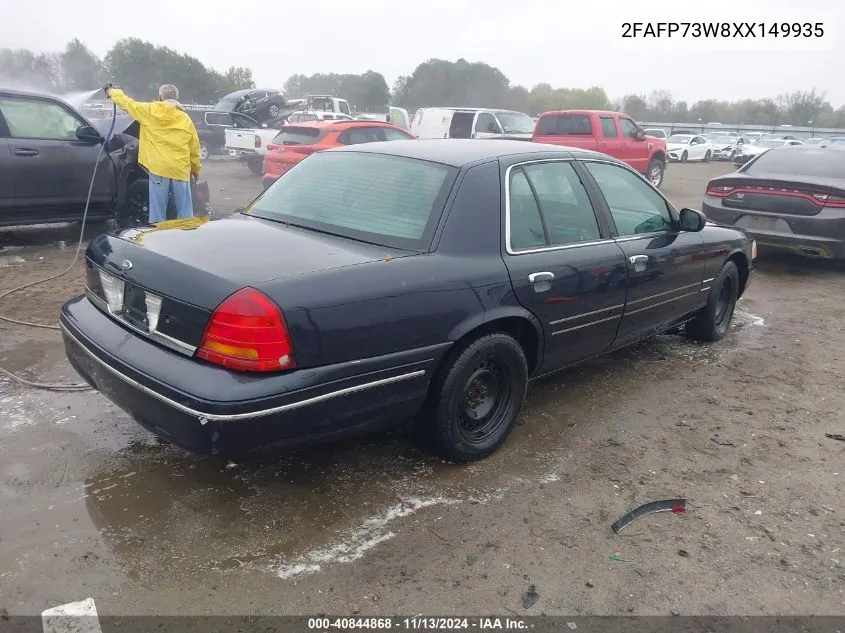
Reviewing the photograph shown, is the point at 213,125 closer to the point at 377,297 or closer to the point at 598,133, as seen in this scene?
the point at 598,133

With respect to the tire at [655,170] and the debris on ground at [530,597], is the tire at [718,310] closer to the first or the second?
the debris on ground at [530,597]

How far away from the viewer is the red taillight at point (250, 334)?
2.50 meters

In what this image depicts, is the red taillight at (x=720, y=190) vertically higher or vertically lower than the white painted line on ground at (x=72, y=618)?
higher

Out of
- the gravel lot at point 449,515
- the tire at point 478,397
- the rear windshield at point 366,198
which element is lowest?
the gravel lot at point 449,515

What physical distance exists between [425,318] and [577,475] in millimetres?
1168

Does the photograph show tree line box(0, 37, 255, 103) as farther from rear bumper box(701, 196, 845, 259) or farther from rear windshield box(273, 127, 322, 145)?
rear bumper box(701, 196, 845, 259)

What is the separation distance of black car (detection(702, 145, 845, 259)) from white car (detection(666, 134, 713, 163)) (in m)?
20.9

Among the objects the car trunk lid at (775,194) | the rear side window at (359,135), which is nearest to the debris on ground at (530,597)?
the car trunk lid at (775,194)

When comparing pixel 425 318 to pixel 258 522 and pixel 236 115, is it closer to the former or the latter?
pixel 258 522

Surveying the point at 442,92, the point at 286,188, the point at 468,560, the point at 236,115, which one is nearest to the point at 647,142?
the point at 236,115

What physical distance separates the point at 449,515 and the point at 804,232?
20.2 feet

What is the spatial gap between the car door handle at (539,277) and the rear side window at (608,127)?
38.4 ft

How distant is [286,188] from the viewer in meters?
3.77

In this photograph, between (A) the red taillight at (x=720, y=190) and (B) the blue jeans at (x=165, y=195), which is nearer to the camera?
(B) the blue jeans at (x=165, y=195)
